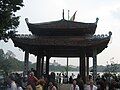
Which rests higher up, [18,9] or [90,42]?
[18,9]

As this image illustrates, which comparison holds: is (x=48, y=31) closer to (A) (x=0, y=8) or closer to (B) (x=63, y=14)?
(B) (x=63, y=14)

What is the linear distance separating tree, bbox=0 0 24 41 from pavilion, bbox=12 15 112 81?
1865mm

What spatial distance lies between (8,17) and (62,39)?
5.30 metres

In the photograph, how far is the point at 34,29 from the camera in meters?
25.5

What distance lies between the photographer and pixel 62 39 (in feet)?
80.3

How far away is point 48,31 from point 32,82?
298 inches

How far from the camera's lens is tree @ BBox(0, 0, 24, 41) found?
26.6 meters

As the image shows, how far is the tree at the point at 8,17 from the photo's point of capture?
87.1ft

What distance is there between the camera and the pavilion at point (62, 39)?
24.0 m

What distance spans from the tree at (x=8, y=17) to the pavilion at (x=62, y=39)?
1.87 metres

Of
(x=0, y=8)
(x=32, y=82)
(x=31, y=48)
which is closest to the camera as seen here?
(x=32, y=82)

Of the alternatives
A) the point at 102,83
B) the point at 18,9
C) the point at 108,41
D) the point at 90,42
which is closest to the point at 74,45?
the point at 90,42

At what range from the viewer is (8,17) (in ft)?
87.7

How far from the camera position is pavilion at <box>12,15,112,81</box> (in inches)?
944
